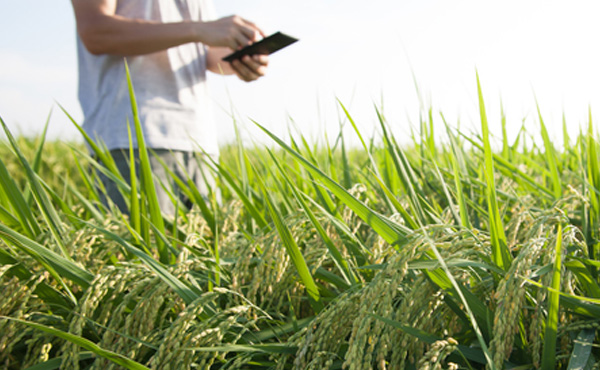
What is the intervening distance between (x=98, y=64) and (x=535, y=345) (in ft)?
8.32

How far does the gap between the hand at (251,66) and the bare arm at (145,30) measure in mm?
150

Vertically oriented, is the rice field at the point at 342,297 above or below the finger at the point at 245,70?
below

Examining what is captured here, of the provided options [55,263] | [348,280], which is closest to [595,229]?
[348,280]

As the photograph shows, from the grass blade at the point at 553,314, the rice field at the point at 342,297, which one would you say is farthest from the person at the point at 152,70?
the grass blade at the point at 553,314

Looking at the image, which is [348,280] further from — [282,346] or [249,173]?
[249,173]

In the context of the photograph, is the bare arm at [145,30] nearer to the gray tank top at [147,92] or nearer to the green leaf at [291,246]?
the gray tank top at [147,92]

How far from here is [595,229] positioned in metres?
1.31

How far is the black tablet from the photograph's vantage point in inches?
87.2

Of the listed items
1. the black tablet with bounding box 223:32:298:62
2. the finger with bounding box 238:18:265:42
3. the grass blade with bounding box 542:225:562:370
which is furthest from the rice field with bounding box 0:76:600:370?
the finger with bounding box 238:18:265:42

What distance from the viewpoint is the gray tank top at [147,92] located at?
8.58 feet

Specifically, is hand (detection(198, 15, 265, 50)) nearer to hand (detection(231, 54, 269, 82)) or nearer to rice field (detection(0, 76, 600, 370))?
hand (detection(231, 54, 269, 82))

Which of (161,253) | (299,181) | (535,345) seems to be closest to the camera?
(535,345)

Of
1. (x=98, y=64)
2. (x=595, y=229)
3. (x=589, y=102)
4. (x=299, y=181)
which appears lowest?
(x=595, y=229)

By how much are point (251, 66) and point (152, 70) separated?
57 centimetres
